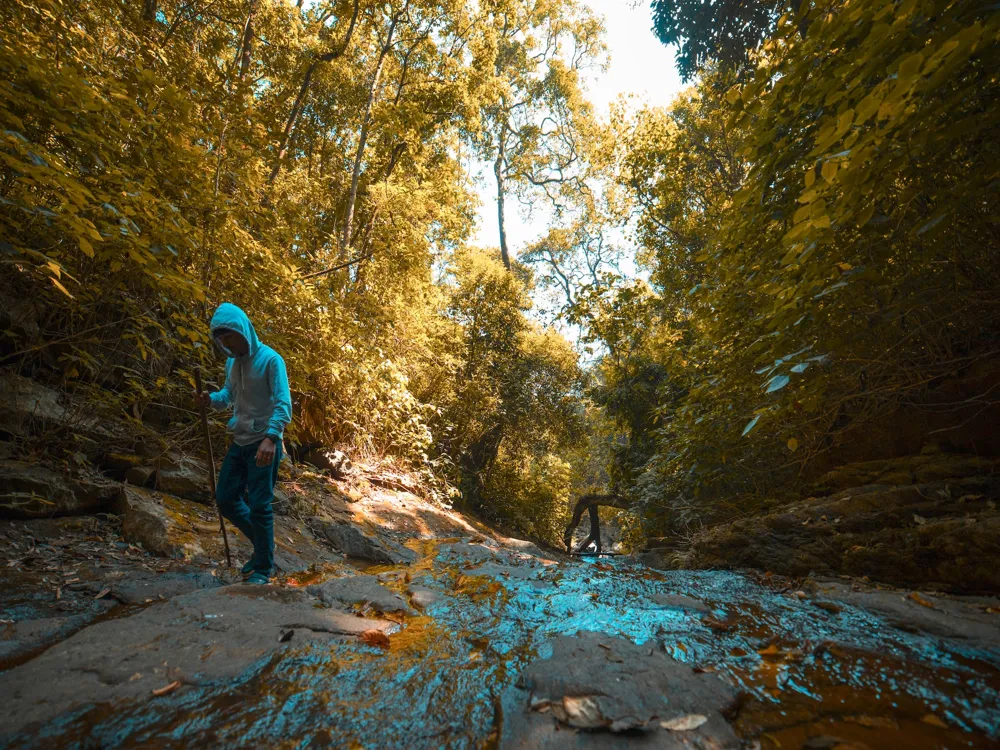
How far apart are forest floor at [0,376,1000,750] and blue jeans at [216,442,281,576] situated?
1.06ft

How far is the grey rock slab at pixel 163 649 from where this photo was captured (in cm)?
137

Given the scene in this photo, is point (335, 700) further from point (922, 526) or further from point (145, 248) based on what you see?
point (922, 526)

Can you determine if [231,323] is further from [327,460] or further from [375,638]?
[327,460]

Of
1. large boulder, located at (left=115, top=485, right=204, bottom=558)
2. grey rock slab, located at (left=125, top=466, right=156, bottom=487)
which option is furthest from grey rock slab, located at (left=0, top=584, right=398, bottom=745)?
grey rock slab, located at (left=125, top=466, right=156, bottom=487)

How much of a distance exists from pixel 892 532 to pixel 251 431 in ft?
14.7

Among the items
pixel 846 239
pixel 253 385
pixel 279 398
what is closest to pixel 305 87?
pixel 253 385

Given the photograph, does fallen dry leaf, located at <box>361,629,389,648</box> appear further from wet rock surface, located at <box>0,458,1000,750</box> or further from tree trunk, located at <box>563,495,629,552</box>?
tree trunk, located at <box>563,495,629,552</box>

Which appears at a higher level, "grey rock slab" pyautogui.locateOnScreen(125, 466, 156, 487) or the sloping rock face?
the sloping rock face

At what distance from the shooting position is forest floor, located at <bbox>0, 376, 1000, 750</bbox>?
4.42 feet

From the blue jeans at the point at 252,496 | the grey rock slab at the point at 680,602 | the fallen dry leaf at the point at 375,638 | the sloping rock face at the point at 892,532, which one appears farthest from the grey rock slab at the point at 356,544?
the sloping rock face at the point at 892,532

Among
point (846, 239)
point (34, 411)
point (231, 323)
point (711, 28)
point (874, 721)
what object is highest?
point (711, 28)

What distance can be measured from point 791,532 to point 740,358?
1.60m

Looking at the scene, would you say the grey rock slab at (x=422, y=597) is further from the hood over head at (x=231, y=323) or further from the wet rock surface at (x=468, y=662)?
the hood over head at (x=231, y=323)

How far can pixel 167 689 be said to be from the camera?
1.46m
